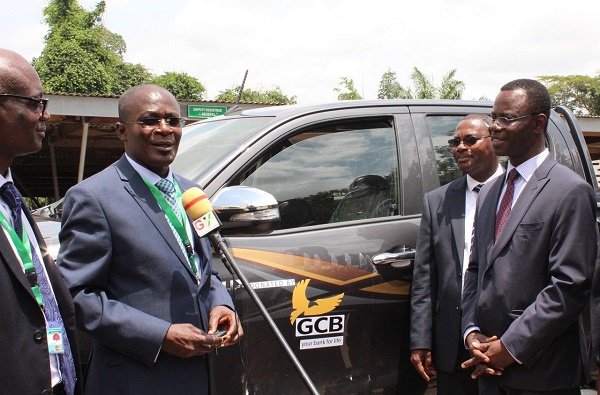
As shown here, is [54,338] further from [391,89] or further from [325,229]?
[391,89]

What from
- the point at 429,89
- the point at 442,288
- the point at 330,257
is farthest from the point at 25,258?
the point at 429,89

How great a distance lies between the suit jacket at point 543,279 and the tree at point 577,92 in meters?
50.6

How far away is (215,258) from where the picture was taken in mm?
2869

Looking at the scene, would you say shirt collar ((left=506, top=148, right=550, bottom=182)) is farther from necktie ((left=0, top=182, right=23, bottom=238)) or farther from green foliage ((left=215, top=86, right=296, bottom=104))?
green foliage ((left=215, top=86, right=296, bottom=104))

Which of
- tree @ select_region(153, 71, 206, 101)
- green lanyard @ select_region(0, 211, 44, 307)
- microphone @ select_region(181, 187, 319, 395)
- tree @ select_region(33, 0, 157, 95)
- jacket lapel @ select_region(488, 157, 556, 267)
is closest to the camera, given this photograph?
green lanyard @ select_region(0, 211, 44, 307)

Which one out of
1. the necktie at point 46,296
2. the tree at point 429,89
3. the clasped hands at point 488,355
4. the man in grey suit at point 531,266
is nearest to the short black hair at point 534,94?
the man in grey suit at point 531,266

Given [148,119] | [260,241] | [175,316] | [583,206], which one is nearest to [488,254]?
[583,206]

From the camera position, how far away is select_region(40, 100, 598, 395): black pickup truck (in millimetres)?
2885

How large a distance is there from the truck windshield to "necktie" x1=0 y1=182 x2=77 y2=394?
121cm

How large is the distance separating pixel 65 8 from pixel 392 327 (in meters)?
35.8

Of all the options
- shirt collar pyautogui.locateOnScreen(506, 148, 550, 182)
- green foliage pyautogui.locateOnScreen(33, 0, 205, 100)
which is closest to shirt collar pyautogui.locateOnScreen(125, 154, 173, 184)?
shirt collar pyautogui.locateOnScreen(506, 148, 550, 182)

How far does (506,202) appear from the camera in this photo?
2.76 m

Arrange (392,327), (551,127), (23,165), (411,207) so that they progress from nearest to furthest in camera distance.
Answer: (392,327) → (411,207) → (551,127) → (23,165)

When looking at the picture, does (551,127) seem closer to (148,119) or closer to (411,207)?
(411,207)
